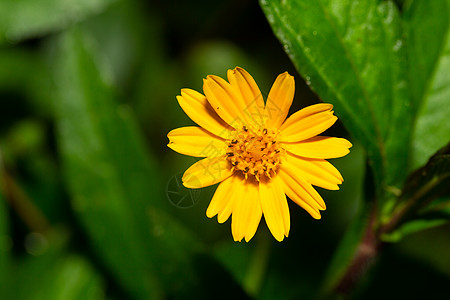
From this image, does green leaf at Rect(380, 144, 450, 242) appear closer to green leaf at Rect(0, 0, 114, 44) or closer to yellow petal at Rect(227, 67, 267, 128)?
yellow petal at Rect(227, 67, 267, 128)

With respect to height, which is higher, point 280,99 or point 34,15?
point 34,15

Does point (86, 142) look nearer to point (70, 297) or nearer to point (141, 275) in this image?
point (141, 275)

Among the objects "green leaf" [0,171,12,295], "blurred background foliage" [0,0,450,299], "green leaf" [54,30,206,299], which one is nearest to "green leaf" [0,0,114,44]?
"blurred background foliage" [0,0,450,299]

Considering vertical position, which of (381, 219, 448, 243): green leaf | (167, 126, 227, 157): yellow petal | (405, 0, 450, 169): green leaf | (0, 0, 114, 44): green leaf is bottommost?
(381, 219, 448, 243): green leaf

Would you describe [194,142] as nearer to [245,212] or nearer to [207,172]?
[207,172]

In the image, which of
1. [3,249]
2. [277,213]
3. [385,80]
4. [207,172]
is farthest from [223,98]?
[3,249]
